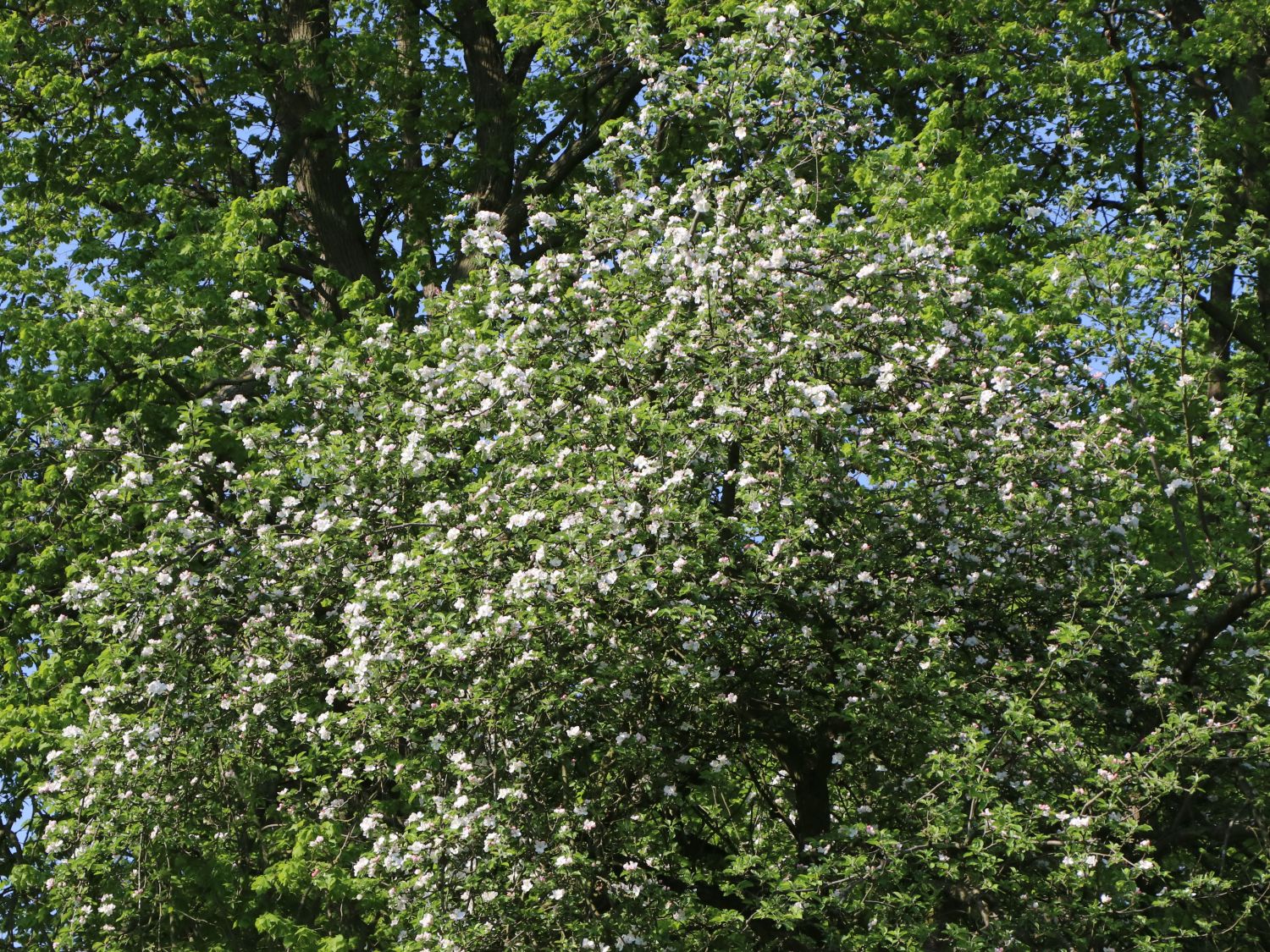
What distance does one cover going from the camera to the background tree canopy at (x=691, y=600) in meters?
7.70

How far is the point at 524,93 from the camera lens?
1547 centimetres

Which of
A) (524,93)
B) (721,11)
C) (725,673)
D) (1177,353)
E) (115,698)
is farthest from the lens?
(524,93)

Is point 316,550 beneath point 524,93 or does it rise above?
beneath

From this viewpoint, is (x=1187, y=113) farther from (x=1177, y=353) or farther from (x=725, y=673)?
(x=725, y=673)

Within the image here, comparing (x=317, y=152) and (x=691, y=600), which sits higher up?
(x=317, y=152)

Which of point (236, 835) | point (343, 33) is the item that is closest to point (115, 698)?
point (236, 835)

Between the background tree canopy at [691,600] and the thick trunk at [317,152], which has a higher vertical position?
the thick trunk at [317,152]

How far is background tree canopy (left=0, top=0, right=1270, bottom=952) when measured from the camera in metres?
7.70

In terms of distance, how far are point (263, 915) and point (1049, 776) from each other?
5069 millimetres

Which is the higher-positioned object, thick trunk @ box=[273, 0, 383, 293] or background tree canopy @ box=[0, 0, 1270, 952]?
thick trunk @ box=[273, 0, 383, 293]

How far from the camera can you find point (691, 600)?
26.8ft

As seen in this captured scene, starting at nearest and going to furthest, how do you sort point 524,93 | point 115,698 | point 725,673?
point 725,673
point 115,698
point 524,93

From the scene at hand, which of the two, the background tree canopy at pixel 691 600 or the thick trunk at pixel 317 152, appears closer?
the background tree canopy at pixel 691 600

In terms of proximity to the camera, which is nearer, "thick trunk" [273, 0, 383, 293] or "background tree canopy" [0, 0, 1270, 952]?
"background tree canopy" [0, 0, 1270, 952]
